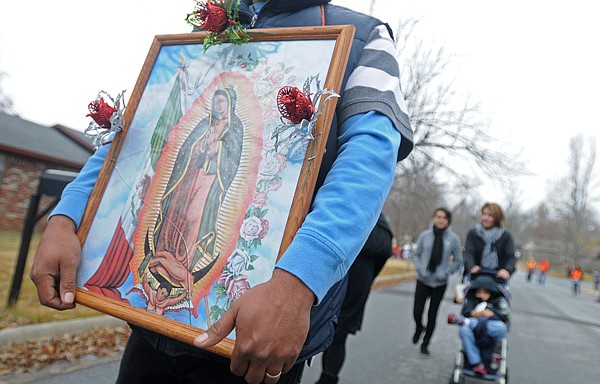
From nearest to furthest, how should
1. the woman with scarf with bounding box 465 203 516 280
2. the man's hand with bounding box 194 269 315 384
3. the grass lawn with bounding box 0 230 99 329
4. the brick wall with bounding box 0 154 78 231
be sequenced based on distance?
the man's hand with bounding box 194 269 315 384 → the grass lawn with bounding box 0 230 99 329 → the woman with scarf with bounding box 465 203 516 280 → the brick wall with bounding box 0 154 78 231

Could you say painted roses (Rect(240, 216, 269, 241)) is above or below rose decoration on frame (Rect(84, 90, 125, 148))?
below

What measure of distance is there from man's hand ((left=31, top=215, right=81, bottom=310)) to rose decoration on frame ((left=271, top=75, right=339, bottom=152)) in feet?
2.29

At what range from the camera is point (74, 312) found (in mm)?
5723

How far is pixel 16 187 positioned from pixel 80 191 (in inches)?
717

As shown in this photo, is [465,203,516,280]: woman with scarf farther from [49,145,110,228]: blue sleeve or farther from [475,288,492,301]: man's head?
[49,145,110,228]: blue sleeve

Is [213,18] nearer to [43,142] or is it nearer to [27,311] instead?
[27,311]

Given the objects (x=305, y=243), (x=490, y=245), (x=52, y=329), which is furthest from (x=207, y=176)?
(x=490, y=245)

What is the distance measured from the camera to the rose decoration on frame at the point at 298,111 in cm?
120

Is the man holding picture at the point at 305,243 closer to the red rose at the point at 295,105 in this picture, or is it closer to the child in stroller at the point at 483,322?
the red rose at the point at 295,105

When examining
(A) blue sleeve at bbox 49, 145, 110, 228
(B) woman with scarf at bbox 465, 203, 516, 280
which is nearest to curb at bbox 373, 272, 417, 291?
(B) woman with scarf at bbox 465, 203, 516, 280

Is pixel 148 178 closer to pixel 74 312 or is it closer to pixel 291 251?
pixel 291 251

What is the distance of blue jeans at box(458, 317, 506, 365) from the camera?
195 inches

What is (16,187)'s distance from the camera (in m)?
16.9

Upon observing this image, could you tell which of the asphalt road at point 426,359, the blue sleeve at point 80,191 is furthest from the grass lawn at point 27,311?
the blue sleeve at point 80,191
